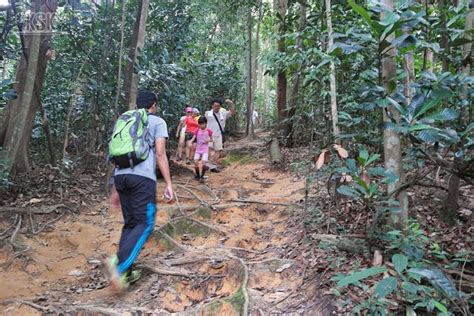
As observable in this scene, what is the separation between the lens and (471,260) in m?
2.86

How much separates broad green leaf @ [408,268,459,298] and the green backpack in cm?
250

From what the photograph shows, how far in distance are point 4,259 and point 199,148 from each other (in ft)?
14.0

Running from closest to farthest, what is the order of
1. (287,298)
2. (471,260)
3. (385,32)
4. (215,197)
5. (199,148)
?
(385,32)
(471,260)
(287,298)
(215,197)
(199,148)

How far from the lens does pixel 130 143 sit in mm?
3824

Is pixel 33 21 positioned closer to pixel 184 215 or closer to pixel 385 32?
pixel 184 215

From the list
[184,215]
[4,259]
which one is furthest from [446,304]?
[4,259]

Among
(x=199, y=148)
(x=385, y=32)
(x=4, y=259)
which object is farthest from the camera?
(x=199, y=148)

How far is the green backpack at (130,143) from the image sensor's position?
12.5 feet

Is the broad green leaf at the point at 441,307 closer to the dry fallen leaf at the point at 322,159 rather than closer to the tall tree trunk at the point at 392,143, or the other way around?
the tall tree trunk at the point at 392,143

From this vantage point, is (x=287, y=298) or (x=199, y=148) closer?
(x=287, y=298)

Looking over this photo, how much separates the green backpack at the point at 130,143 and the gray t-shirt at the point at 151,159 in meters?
0.05

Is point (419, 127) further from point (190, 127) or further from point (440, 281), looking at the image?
point (190, 127)

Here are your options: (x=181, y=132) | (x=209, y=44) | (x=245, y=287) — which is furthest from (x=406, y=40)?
(x=209, y=44)

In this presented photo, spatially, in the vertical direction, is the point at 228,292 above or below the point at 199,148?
below
